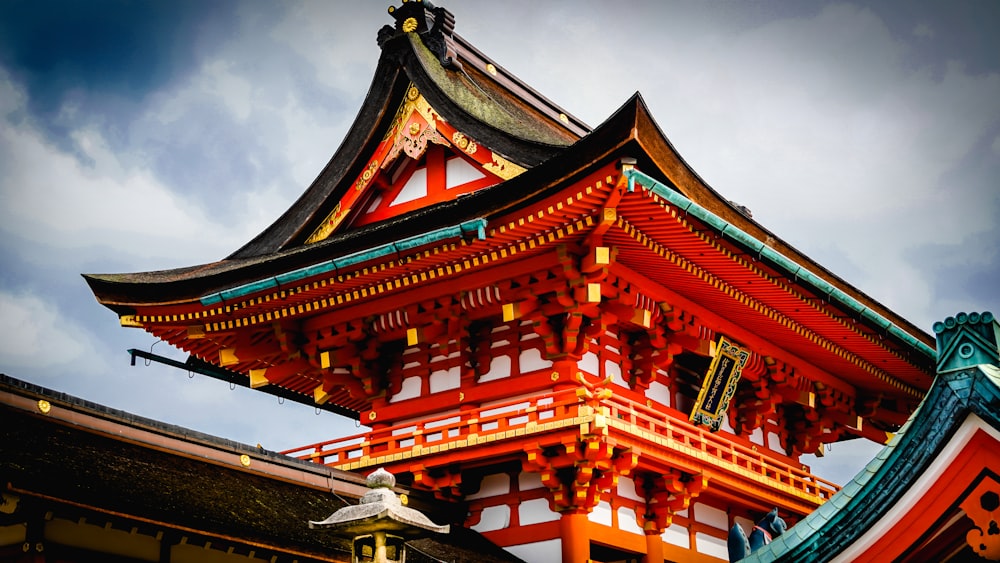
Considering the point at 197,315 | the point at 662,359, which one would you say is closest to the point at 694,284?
the point at 662,359

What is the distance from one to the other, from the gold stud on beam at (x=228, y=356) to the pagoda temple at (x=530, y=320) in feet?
0.08

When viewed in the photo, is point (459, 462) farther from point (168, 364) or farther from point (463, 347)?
point (168, 364)

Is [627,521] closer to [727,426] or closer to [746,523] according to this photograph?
[746,523]

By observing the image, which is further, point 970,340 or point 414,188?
point 414,188

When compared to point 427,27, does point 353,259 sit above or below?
below

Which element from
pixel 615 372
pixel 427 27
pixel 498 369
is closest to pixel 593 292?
pixel 615 372

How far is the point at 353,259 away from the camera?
14664 millimetres

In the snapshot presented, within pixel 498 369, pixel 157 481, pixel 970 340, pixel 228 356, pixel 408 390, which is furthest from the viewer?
pixel 228 356

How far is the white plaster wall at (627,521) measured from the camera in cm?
1515

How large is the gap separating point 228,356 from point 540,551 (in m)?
6.15

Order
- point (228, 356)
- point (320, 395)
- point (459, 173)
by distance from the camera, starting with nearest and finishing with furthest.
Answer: point (459, 173) < point (228, 356) < point (320, 395)

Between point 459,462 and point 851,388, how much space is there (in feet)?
29.5

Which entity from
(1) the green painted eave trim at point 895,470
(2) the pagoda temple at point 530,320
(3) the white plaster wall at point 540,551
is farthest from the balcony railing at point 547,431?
(1) the green painted eave trim at point 895,470

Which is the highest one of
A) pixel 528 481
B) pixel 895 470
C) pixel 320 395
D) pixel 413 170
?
pixel 413 170
